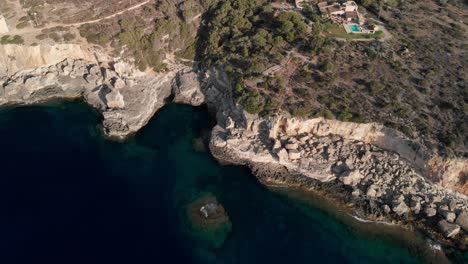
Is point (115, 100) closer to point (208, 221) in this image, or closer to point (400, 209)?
point (208, 221)

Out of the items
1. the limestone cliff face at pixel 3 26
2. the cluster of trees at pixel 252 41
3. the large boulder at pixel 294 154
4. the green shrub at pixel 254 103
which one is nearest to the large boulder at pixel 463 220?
the large boulder at pixel 294 154

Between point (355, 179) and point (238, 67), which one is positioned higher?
point (238, 67)

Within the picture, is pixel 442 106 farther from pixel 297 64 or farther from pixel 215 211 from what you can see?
pixel 215 211

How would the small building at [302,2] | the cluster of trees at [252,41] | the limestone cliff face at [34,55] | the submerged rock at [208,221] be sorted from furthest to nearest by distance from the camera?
the small building at [302,2] < the limestone cliff face at [34,55] < the cluster of trees at [252,41] < the submerged rock at [208,221]

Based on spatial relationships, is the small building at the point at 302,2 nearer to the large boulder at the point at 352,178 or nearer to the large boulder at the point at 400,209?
the large boulder at the point at 352,178

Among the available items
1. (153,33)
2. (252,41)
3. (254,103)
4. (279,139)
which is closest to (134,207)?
(279,139)

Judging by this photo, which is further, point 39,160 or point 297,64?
point 297,64

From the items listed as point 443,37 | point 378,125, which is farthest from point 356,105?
point 443,37
